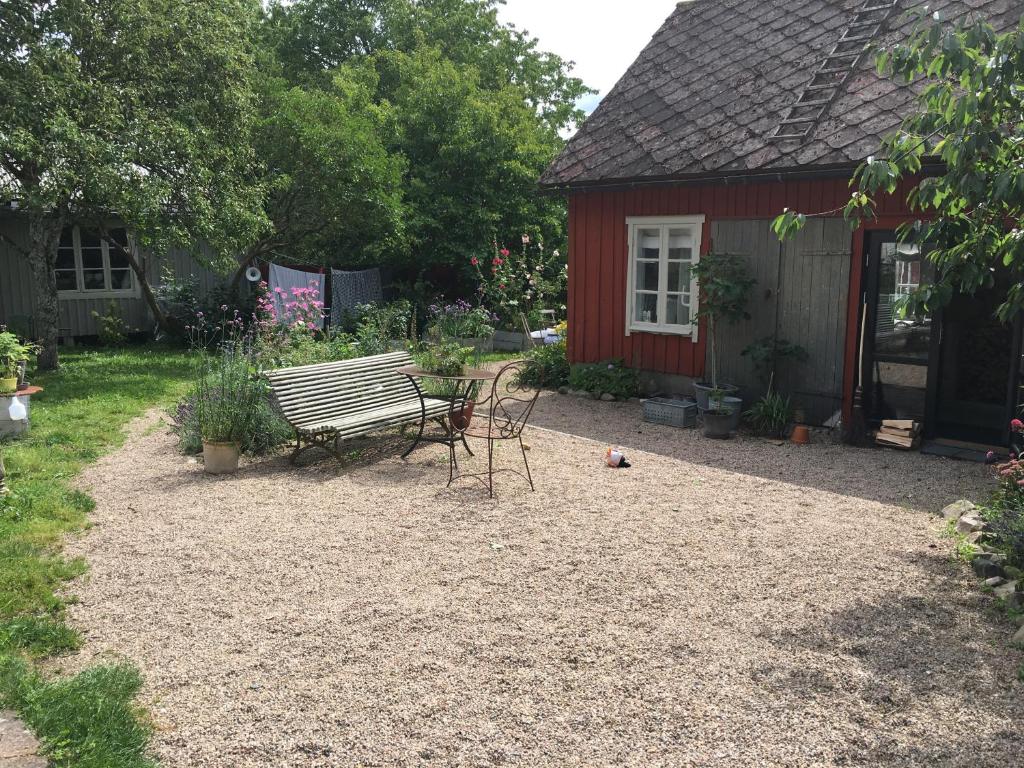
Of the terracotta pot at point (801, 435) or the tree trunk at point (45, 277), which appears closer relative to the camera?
the terracotta pot at point (801, 435)

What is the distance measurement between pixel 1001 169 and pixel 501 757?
13.4ft

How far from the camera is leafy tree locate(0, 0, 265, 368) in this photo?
1089 centimetres

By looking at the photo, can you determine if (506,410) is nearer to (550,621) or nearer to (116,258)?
(550,621)

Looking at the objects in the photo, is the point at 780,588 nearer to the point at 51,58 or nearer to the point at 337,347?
the point at 337,347

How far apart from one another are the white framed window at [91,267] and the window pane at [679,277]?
11.9m

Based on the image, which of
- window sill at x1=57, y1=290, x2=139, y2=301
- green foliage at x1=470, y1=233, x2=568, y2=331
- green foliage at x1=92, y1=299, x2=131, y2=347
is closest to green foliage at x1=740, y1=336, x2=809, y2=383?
green foliage at x1=470, y1=233, x2=568, y2=331

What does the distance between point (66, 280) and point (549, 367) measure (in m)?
11.0

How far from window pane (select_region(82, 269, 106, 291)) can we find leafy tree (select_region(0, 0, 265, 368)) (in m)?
3.95

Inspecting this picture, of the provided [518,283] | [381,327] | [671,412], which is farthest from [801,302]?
[518,283]

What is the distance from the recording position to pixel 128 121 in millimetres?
11953

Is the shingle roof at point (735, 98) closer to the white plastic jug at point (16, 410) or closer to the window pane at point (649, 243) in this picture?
the window pane at point (649, 243)

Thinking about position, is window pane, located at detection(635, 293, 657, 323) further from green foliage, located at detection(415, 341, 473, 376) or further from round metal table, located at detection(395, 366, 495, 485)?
green foliage, located at detection(415, 341, 473, 376)

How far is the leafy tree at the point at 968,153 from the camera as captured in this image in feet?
13.8

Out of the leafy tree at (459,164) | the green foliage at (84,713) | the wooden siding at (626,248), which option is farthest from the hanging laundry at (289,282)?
the green foliage at (84,713)
